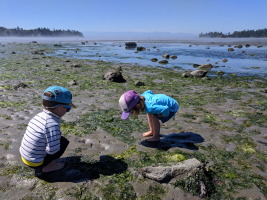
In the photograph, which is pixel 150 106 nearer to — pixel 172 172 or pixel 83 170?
pixel 172 172

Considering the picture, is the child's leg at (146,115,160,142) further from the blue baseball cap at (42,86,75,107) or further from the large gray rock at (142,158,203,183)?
the blue baseball cap at (42,86,75,107)

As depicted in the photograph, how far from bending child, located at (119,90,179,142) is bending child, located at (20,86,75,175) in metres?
1.15

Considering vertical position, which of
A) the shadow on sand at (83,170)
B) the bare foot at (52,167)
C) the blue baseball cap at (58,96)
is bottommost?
the shadow on sand at (83,170)

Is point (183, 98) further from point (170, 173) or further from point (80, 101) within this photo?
point (170, 173)

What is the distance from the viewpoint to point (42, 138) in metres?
3.45

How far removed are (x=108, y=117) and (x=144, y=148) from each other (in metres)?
2.19

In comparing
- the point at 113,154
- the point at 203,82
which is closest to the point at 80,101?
the point at 113,154

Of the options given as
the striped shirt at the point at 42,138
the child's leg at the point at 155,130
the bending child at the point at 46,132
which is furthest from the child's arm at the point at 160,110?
the striped shirt at the point at 42,138

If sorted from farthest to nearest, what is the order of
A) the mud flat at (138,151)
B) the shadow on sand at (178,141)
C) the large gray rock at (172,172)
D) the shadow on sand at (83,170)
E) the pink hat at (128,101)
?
the shadow on sand at (178,141) < the pink hat at (128,101) < the shadow on sand at (83,170) < the large gray rock at (172,172) < the mud flat at (138,151)

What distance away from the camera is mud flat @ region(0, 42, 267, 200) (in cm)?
340

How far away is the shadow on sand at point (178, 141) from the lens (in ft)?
16.1

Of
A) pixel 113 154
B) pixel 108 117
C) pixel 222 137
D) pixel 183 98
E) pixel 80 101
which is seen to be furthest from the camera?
pixel 183 98

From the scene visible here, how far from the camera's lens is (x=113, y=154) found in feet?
14.8

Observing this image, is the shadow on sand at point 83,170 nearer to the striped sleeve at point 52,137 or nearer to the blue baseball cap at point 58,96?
the striped sleeve at point 52,137
